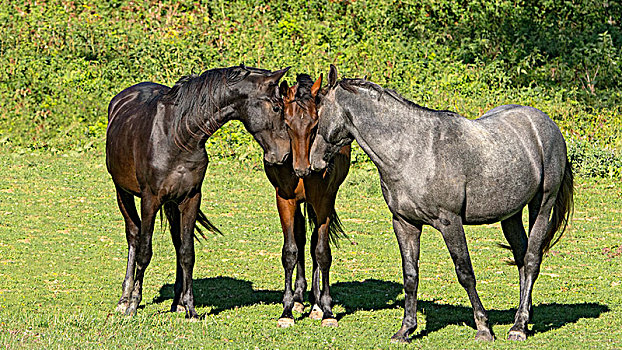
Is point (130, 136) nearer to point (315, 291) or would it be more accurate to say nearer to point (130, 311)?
point (130, 311)

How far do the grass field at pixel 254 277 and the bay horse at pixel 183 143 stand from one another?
62 centimetres

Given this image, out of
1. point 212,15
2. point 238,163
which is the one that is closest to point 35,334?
point 238,163

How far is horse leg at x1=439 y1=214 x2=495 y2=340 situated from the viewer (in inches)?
289

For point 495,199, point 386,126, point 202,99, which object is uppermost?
point 202,99

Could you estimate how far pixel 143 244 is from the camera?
8.60 meters

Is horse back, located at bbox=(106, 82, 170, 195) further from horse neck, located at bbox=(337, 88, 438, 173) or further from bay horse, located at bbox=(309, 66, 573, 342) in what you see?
horse neck, located at bbox=(337, 88, 438, 173)

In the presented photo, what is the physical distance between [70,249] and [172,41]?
1073 centimetres

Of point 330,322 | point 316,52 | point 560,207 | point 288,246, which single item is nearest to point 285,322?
point 330,322

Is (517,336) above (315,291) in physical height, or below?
below

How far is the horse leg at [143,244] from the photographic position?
27.6 ft

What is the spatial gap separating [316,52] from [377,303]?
12527mm

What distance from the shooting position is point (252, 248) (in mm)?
12359

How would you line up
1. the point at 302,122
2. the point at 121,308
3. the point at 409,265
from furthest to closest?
the point at 121,308, the point at 409,265, the point at 302,122

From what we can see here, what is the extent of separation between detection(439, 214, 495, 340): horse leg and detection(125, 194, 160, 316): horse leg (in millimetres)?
2926
